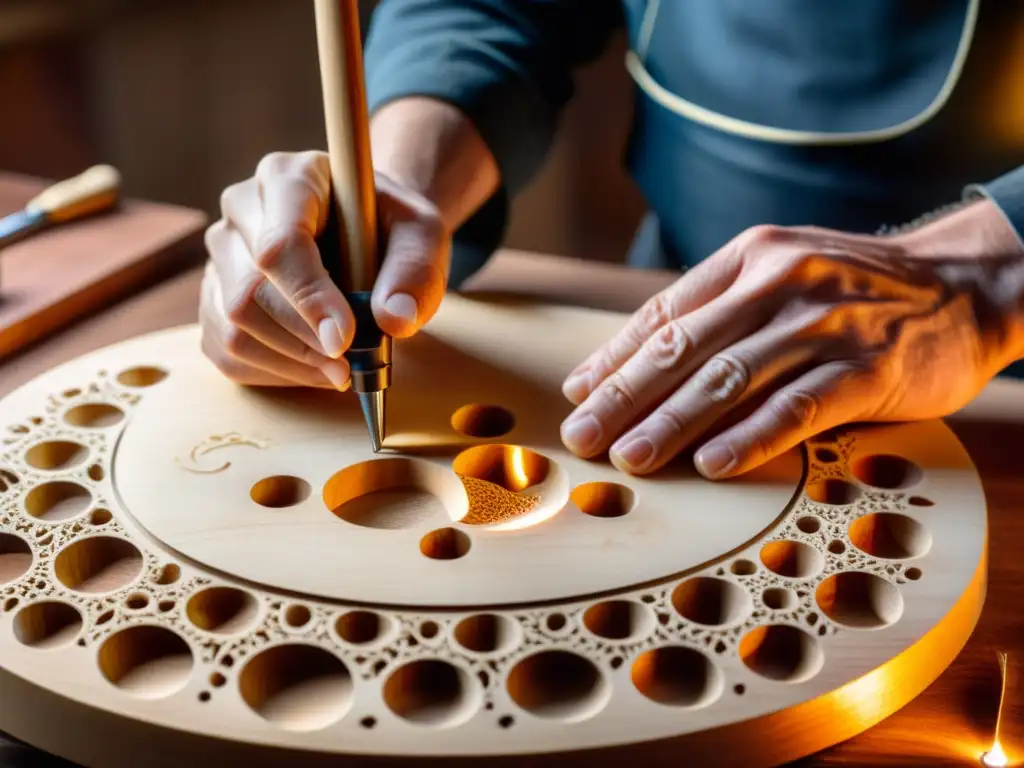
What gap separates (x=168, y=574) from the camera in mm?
609

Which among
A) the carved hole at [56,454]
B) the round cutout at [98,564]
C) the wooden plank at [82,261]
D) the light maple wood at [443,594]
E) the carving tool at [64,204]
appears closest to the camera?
the light maple wood at [443,594]

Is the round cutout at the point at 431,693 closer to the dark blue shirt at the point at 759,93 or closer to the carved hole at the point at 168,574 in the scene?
the carved hole at the point at 168,574

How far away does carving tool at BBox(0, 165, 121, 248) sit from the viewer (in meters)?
1.07

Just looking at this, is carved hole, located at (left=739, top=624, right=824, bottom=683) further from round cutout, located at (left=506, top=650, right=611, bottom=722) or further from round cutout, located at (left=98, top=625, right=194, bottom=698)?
round cutout, located at (left=98, top=625, right=194, bottom=698)

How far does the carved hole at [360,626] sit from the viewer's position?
0.57m

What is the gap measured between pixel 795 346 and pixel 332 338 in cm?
31

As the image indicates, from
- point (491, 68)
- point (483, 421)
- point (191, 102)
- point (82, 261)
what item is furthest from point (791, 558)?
point (191, 102)

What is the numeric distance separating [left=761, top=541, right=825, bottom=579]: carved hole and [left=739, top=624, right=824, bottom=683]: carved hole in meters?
0.05

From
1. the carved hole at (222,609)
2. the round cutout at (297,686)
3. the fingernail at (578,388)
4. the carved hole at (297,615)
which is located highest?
the fingernail at (578,388)

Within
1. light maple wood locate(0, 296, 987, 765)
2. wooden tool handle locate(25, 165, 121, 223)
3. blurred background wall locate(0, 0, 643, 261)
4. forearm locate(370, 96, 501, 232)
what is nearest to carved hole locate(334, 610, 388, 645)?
light maple wood locate(0, 296, 987, 765)

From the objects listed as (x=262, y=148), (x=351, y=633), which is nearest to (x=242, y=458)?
(x=351, y=633)

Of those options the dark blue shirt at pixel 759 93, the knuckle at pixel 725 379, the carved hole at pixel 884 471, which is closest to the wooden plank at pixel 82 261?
the dark blue shirt at pixel 759 93

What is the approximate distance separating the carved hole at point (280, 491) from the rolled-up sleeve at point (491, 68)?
35cm

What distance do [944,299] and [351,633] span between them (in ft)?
1.65
